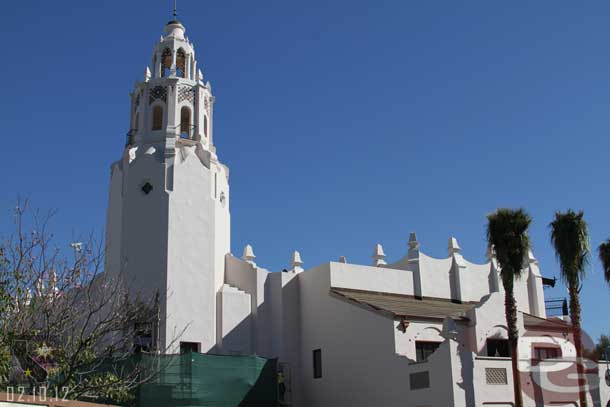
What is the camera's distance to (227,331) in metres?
31.3

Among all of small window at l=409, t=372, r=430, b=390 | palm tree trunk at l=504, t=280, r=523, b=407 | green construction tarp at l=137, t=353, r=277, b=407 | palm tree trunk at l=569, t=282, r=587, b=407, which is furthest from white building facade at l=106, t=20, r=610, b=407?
green construction tarp at l=137, t=353, r=277, b=407

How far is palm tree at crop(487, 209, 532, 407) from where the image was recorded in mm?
26234

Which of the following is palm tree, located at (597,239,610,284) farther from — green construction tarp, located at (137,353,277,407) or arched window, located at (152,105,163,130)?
arched window, located at (152,105,163,130)

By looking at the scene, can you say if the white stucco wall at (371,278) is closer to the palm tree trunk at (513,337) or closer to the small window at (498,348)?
the small window at (498,348)

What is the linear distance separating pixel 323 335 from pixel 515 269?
8893mm

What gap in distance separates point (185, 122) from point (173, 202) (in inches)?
196

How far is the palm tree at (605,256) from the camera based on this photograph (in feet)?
102

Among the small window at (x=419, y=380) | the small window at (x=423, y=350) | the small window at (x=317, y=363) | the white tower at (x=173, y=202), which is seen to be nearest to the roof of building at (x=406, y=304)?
the small window at (x=423, y=350)

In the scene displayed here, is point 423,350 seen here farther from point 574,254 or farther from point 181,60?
point 181,60

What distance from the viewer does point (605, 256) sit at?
31391 mm

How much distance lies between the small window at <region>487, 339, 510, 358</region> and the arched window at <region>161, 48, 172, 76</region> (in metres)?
19.5

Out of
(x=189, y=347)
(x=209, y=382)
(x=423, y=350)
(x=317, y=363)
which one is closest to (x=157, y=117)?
(x=189, y=347)

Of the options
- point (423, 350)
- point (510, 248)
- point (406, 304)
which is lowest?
point (423, 350)

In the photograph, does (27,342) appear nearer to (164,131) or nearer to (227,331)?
(227,331)
